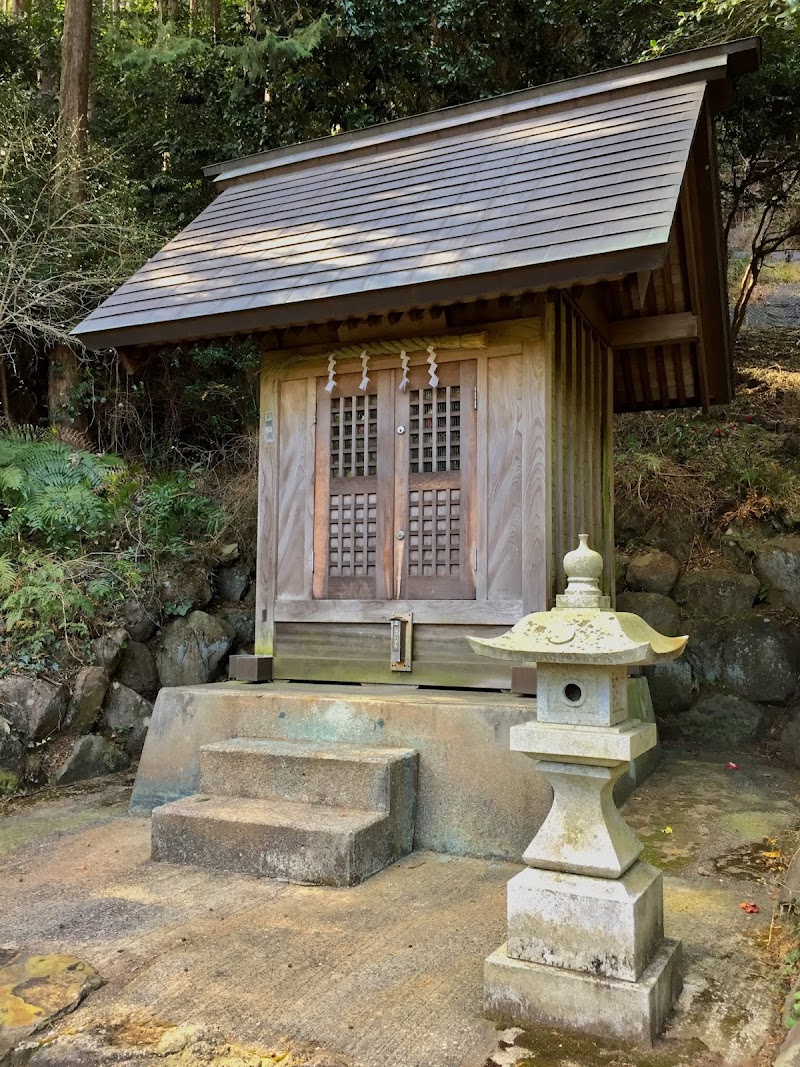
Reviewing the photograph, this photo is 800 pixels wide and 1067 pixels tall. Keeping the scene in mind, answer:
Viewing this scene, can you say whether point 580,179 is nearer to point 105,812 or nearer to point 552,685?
point 552,685

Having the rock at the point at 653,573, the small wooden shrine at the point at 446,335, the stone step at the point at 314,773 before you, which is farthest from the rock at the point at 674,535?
the stone step at the point at 314,773

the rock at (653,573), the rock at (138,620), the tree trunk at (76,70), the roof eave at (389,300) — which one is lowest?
the rock at (138,620)

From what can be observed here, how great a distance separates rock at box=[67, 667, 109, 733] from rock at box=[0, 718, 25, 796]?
0.52 meters

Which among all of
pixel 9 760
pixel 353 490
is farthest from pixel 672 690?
pixel 9 760

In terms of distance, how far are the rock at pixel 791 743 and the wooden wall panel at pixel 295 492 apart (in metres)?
4.68

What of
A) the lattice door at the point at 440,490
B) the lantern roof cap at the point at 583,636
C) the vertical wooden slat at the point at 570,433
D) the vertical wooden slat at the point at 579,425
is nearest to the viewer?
the lantern roof cap at the point at 583,636

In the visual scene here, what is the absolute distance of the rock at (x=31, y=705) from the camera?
6.49 meters

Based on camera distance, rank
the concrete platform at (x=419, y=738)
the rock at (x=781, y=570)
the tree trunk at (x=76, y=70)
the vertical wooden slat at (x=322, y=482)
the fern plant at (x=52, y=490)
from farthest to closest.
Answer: the tree trunk at (x=76, y=70)
the rock at (x=781, y=570)
the fern plant at (x=52, y=490)
the vertical wooden slat at (x=322, y=482)
the concrete platform at (x=419, y=738)

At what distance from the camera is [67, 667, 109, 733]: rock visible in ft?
22.4

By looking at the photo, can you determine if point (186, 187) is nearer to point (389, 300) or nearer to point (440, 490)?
point (389, 300)

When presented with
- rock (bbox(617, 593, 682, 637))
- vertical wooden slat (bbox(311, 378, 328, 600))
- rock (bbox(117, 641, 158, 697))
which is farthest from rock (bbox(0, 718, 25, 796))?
rock (bbox(617, 593, 682, 637))

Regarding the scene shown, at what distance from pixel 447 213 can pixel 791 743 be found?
5679mm

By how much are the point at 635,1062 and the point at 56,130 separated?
1299 centimetres

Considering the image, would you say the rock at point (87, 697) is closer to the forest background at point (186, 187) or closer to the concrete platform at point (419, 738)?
the forest background at point (186, 187)
